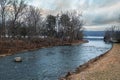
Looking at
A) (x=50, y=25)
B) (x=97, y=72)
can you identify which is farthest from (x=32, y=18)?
(x=97, y=72)

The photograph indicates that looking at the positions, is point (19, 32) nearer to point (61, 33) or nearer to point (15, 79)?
point (61, 33)

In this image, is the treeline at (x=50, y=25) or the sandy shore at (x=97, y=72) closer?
the sandy shore at (x=97, y=72)

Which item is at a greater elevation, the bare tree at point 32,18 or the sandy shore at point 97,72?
the bare tree at point 32,18

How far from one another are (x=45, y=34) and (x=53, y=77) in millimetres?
126969

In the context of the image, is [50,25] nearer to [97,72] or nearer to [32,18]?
[32,18]

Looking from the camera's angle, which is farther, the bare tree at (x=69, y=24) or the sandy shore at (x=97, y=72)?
the bare tree at (x=69, y=24)

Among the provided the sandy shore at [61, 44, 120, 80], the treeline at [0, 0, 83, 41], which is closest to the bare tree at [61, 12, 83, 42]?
the treeline at [0, 0, 83, 41]

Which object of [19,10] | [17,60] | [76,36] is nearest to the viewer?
[17,60]

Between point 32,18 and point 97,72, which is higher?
point 32,18

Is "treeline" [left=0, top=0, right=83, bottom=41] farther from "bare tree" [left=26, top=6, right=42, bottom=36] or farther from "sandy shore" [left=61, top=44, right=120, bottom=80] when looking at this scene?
"sandy shore" [left=61, top=44, right=120, bottom=80]

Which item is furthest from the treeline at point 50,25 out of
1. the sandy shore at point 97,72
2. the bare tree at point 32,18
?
the sandy shore at point 97,72

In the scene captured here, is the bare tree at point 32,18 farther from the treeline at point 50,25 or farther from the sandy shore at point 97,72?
the sandy shore at point 97,72

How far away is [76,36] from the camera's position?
573 feet

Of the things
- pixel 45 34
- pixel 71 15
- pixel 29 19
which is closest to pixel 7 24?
pixel 29 19
